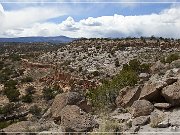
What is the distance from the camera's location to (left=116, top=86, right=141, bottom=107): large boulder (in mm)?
12883

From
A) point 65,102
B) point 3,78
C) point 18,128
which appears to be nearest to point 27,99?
point 3,78

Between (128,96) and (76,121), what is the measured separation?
373 cm

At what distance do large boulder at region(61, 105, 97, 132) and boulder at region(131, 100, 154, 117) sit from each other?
1681 millimetres

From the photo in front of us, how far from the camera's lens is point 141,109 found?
37.0 ft

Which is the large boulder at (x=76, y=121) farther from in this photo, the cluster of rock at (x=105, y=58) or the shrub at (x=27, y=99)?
the cluster of rock at (x=105, y=58)

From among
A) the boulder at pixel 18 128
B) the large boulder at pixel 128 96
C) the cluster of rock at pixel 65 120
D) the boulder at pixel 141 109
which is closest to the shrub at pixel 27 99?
the large boulder at pixel 128 96

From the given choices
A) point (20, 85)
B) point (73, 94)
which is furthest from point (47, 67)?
point (73, 94)

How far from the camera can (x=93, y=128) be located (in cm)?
982

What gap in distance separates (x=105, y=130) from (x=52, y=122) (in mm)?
2635

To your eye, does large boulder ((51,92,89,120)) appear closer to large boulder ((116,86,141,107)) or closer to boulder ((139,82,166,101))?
large boulder ((116,86,141,107))

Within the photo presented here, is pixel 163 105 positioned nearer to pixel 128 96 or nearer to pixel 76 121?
pixel 128 96

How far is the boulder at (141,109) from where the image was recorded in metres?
11.2

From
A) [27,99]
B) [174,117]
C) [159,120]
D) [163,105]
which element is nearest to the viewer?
[159,120]

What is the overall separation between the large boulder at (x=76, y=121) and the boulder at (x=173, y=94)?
2.84 m
